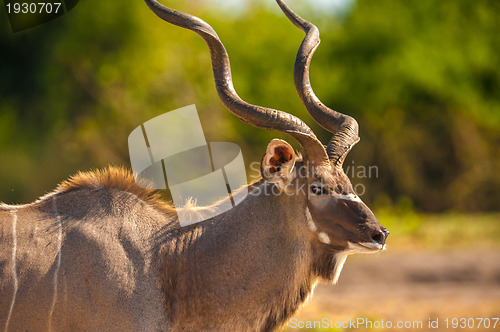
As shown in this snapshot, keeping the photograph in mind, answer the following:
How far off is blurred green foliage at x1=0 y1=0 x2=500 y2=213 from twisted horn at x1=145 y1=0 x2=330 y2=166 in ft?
35.1

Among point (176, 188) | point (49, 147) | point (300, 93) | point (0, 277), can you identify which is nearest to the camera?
point (0, 277)

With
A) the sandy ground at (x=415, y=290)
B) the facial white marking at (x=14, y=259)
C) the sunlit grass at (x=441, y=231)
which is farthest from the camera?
the sunlit grass at (x=441, y=231)

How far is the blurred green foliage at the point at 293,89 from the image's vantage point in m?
15.0

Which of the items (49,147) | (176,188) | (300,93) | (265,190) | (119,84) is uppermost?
(300,93)

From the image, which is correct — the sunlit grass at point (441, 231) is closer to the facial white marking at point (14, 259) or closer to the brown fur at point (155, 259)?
the brown fur at point (155, 259)

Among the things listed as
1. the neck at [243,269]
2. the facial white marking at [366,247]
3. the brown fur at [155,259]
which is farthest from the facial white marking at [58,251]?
the facial white marking at [366,247]

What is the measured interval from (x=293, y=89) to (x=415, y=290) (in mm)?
9203

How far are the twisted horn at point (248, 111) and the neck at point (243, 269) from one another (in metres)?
0.31

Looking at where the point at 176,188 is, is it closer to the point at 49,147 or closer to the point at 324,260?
the point at 324,260

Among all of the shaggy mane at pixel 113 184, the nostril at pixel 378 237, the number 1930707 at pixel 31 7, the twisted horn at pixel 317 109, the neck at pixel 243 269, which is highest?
the twisted horn at pixel 317 109

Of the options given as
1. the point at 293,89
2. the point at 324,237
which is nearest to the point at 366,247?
the point at 324,237

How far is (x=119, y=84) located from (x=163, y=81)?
1.01 metres

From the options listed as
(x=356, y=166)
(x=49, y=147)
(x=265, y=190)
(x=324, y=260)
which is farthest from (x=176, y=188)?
(x=356, y=166)

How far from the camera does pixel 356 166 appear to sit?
1884cm
